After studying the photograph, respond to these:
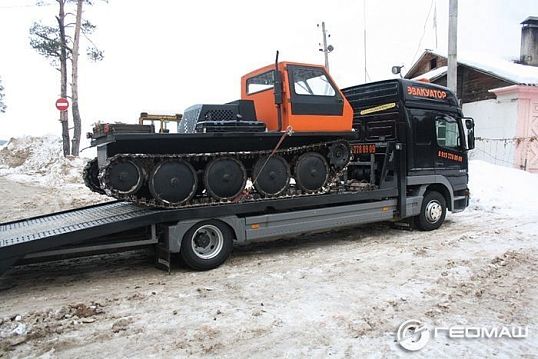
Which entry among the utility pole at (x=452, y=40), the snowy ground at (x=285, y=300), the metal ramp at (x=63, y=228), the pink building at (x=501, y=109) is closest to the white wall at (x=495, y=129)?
the pink building at (x=501, y=109)

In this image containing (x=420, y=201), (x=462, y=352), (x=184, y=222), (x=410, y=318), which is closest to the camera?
(x=462, y=352)

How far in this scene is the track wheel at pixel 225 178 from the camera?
6508 millimetres

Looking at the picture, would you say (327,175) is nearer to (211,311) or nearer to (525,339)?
(211,311)

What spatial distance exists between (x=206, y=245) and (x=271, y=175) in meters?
1.47

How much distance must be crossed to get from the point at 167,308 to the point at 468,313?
119 inches

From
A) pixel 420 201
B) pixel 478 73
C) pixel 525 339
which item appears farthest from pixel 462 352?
pixel 478 73

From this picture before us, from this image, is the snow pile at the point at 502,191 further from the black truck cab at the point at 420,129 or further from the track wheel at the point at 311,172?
the track wheel at the point at 311,172

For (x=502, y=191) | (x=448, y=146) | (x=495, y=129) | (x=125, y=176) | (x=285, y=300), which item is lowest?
(x=285, y=300)

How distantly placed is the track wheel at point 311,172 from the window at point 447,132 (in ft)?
9.75

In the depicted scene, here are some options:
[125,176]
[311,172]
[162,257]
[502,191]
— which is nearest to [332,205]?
[311,172]

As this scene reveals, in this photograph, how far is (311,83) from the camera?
7188mm

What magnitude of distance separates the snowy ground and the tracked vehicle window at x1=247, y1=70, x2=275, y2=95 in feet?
8.88

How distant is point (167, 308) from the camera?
15.6 feet

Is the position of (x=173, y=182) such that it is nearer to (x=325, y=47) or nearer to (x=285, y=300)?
(x=285, y=300)
